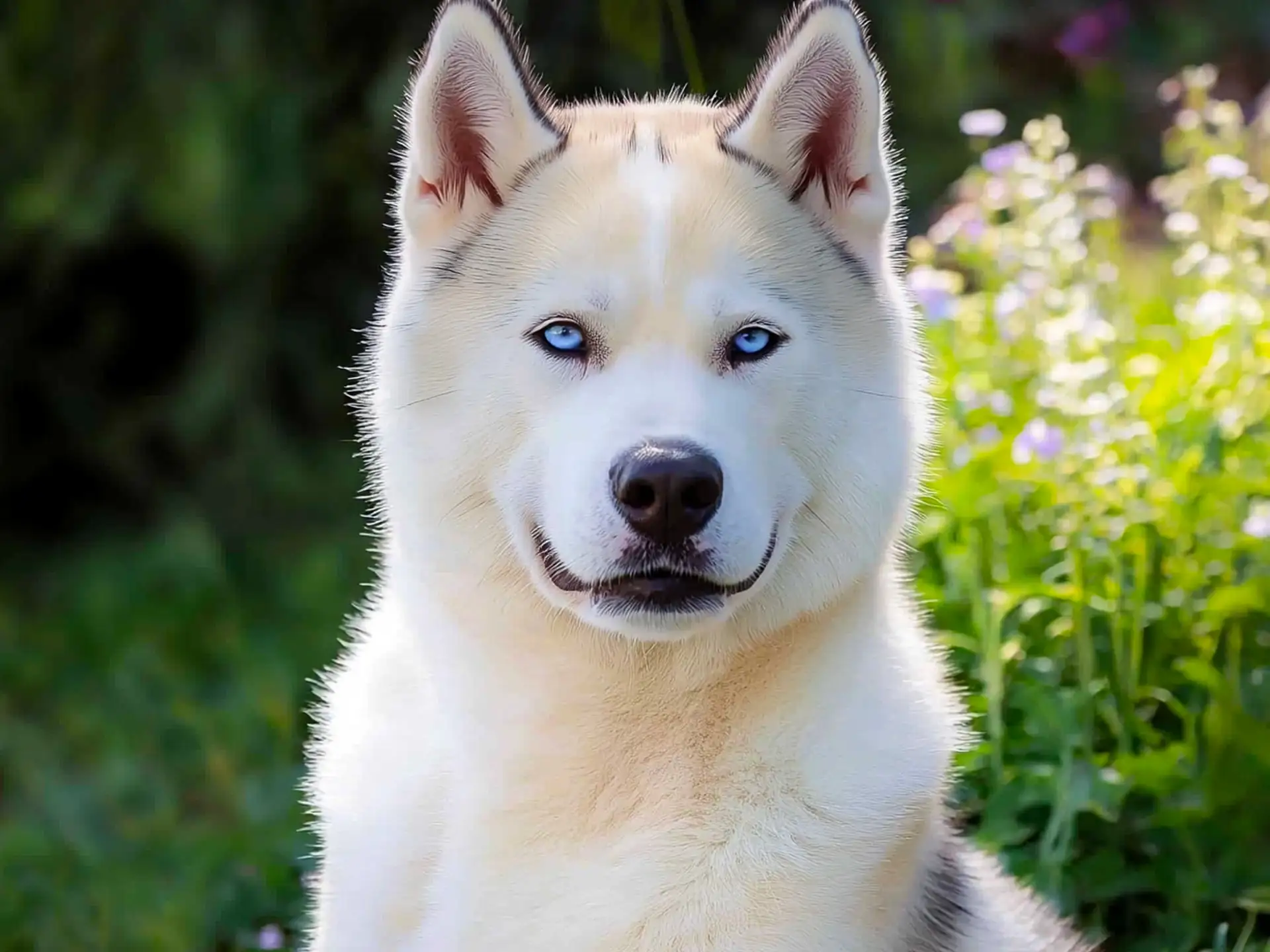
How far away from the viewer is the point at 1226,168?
3.97 m

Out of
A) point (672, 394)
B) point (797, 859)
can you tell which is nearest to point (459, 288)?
point (672, 394)

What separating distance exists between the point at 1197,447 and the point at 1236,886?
3.33ft

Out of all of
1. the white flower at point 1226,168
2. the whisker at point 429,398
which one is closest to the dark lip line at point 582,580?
the whisker at point 429,398

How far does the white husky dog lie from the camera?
2.32m

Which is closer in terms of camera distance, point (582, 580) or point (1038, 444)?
point (582, 580)

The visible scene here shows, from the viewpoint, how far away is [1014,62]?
7.94m

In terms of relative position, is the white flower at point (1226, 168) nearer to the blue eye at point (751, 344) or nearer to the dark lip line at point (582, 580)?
the blue eye at point (751, 344)

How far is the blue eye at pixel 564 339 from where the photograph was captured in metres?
2.41

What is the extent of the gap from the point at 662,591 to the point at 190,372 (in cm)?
435

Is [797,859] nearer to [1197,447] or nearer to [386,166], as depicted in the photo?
[1197,447]

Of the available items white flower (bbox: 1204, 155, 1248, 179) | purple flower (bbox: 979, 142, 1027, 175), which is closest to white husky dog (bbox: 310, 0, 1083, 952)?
white flower (bbox: 1204, 155, 1248, 179)

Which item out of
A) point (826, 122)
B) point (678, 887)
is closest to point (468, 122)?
point (826, 122)

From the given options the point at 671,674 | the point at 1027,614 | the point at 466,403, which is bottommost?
the point at 1027,614

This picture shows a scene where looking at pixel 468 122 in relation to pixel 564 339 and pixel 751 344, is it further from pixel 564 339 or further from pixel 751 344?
pixel 751 344
